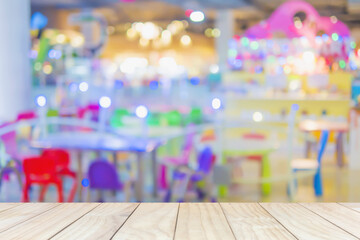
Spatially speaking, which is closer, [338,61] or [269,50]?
[338,61]

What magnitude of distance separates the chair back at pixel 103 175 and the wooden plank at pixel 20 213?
1909 millimetres

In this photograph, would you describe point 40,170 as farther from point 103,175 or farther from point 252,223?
point 252,223

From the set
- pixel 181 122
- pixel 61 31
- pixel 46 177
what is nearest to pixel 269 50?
pixel 181 122

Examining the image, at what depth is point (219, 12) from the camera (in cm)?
1341

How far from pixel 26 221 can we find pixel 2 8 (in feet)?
20.2

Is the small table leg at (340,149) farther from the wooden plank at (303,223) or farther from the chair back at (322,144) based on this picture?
the wooden plank at (303,223)

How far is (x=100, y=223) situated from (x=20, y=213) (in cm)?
31

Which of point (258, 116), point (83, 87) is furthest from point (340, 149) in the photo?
point (83, 87)

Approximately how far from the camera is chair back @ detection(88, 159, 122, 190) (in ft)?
12.2

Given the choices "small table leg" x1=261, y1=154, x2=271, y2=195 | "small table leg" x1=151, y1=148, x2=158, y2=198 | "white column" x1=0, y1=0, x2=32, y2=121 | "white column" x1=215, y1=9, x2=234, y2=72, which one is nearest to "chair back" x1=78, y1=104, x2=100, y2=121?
"white column" x1=0, y1=0, x2=32, y2=121

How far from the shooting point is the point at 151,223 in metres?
1.54

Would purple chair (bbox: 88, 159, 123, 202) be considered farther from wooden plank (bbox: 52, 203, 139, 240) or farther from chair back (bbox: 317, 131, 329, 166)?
chair back (bbox: 317, 131, 329, 166)

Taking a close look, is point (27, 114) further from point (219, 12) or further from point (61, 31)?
point (61, 31)

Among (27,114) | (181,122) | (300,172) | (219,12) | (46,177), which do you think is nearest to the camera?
(46,177)
